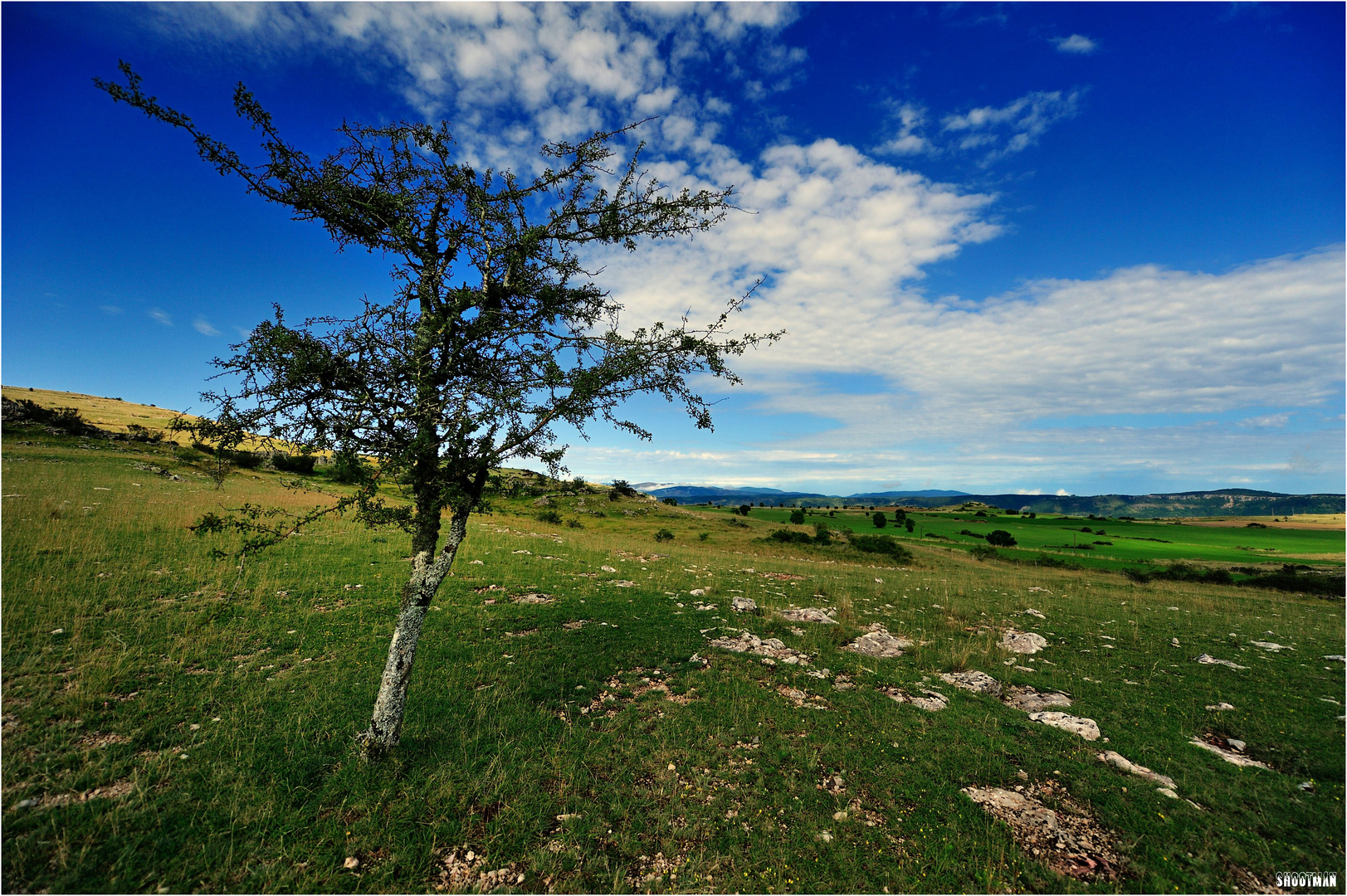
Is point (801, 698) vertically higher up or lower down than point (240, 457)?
lower down

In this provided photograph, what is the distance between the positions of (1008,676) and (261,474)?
6511 cm

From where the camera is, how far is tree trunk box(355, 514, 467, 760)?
6.82 meters

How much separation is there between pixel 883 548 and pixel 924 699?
36.9 metres

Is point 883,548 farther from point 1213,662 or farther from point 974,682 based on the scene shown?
point 974,682

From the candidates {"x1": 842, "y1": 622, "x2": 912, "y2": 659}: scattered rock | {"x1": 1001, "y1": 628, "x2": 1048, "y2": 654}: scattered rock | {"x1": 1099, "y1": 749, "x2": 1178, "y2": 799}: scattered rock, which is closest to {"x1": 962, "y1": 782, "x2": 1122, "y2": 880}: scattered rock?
{"x1": 1099, "y1": 749, "x2": 1178, "y2": 799}: scattered rock

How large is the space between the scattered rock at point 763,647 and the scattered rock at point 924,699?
6.96 ft

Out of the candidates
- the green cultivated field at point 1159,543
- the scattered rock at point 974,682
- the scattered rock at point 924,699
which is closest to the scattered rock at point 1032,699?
the scattered rock at point 974,682

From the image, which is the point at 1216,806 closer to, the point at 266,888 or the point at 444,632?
the point at 266,888

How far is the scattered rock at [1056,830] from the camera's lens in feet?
18.2

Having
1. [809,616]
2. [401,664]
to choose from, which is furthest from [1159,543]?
[401,664]

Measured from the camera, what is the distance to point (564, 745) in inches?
303

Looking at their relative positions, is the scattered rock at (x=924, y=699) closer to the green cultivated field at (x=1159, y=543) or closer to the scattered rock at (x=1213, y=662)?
the scattered rock at (x=1213, y=662)

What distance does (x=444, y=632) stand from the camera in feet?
40.0

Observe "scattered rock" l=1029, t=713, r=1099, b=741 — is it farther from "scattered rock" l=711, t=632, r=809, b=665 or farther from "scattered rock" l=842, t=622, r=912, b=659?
"scattered rock" l=711, t=632, r=809, b=665
